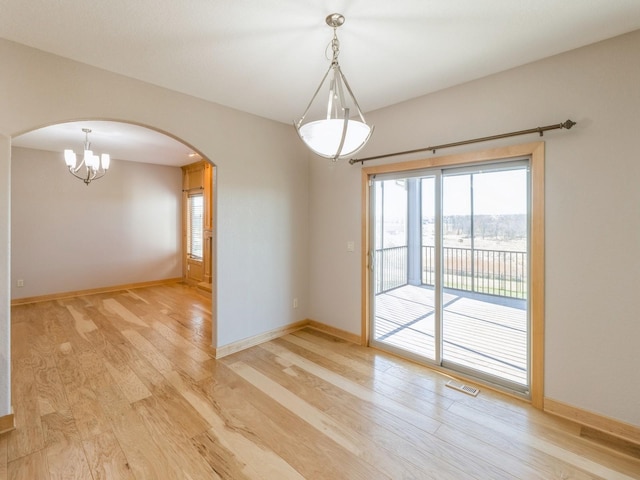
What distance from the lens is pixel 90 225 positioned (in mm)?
5820

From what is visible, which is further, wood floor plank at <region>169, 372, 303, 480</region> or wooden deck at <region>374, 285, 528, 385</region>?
wooden deck at <region>374, 285, 528, 385</region>

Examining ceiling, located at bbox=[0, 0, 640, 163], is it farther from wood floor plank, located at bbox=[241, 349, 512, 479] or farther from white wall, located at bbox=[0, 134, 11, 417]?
wood floor plank, located at bbox=[241, 349, 512, 479]

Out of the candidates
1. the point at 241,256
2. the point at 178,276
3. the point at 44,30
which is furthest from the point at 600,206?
the point at 178,276

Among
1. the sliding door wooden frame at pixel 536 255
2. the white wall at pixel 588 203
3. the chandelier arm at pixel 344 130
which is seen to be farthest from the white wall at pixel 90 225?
the sliding door wooden frame at pixel 536 255

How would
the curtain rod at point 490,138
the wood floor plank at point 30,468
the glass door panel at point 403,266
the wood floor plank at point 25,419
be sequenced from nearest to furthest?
1. the wood floor plank at point 30,468
2. the wood floor plank at point 25,419
3. the curtain rod at point 490,138
4. the glass door panel at point 403,266

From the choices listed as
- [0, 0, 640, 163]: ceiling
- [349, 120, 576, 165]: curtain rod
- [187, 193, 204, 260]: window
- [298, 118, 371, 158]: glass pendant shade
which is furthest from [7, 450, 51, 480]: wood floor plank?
[187, 193, 204, 260]: window

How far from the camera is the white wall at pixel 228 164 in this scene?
2.06 meters

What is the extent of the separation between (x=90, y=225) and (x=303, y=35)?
6.04 m

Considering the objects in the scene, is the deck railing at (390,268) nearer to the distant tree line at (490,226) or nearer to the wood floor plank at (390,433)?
the distant tree line at (490,226)

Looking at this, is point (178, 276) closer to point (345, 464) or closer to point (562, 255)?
point (345, 464)

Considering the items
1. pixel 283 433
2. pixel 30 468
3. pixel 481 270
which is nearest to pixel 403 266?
pixel 481 270

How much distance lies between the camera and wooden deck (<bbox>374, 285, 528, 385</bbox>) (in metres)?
2.65

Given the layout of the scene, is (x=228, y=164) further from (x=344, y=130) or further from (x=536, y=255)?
(x=536, y=255)

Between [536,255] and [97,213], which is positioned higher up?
[97,213]
